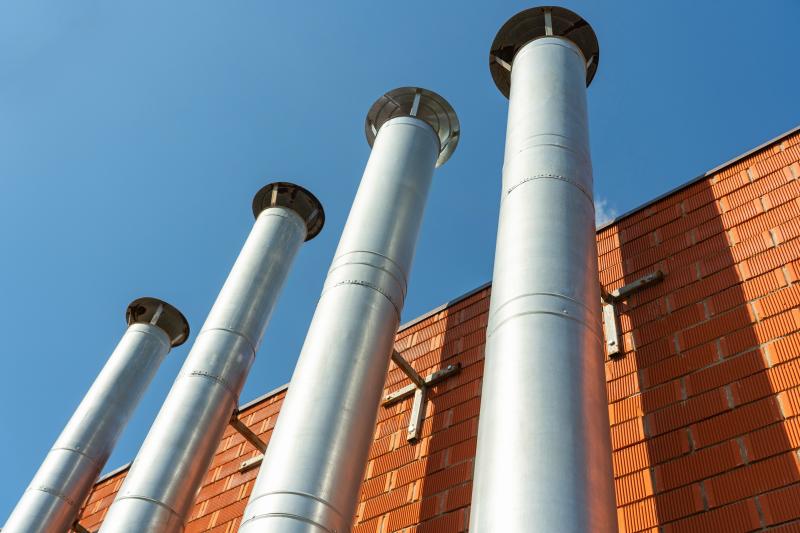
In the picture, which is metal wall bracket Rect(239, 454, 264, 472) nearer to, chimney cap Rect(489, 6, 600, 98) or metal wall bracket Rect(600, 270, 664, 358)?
metal wall bracket Rect(600, 270, 664, 358)

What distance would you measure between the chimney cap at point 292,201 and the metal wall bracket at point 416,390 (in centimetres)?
409

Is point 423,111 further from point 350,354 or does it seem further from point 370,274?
point 350,354

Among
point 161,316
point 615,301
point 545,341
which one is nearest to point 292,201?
point 161,316

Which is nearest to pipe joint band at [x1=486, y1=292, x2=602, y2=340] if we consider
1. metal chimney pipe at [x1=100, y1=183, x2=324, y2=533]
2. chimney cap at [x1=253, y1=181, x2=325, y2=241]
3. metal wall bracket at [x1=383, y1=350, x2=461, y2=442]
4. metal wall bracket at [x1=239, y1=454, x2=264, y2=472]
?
metal wall bracket at [x1=383, y1=350, x2=461, y2=442]

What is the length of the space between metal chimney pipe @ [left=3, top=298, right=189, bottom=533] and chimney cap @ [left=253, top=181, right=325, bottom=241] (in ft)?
8.63

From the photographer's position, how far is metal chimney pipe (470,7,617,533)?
4.39m

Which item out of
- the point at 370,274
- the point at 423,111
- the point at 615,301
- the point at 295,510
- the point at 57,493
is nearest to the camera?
the point at 295,510

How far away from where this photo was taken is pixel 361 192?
9469mm

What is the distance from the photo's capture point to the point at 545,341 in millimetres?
5309

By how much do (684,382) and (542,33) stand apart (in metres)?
5.08

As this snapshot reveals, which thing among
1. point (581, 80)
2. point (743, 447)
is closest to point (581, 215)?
point (743, 447)

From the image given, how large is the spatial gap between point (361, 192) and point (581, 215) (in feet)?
11.5

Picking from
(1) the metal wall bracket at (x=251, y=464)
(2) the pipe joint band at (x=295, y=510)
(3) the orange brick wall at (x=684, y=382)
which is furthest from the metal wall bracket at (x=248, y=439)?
(2) the pipe joint band at (x=295, y=510)

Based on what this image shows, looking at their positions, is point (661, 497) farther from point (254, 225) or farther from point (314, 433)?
point (254, 225)
